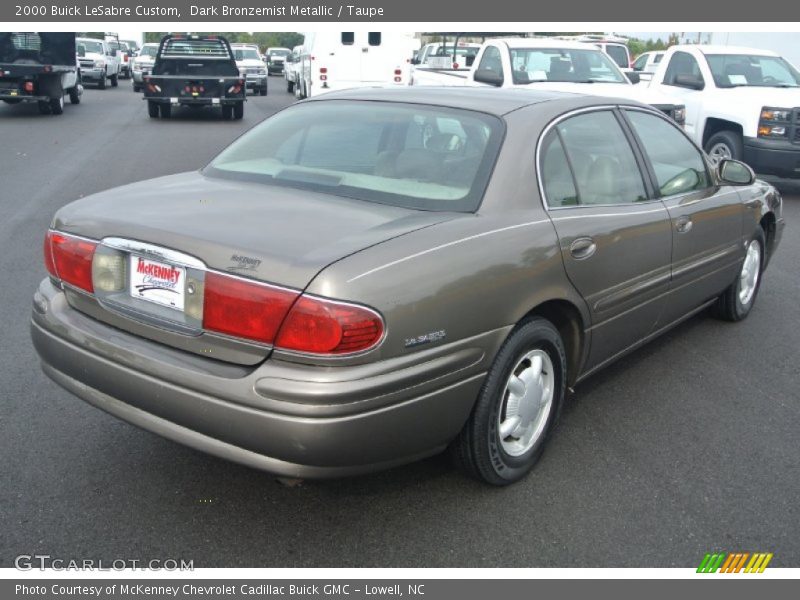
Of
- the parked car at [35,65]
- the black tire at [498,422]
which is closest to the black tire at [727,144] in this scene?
the black tire at [498,422]

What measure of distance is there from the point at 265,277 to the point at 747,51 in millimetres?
11522

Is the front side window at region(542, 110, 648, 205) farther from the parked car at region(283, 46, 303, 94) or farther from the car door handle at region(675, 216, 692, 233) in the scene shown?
the parked car at region(283, 46, 303, 94)

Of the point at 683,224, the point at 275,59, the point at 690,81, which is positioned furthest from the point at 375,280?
the point at 275,59

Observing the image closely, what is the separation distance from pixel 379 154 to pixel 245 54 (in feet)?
92.3

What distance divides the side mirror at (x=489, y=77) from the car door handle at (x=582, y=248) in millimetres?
7486

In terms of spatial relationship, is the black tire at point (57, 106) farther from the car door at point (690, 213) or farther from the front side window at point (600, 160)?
the front side window at point (600, 160)

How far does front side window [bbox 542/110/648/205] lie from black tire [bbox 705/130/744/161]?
741 cm

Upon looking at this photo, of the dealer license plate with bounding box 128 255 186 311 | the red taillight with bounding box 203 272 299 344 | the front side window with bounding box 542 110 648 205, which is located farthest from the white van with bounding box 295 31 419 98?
the red taillight with bounding box 203 272 299 344

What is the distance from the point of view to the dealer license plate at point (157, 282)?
291 centimetres

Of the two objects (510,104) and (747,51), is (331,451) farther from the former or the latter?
(747,51)

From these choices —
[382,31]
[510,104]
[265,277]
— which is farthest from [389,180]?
[382,31]

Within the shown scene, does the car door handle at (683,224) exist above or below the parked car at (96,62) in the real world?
below

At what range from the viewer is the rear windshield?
3457 mm

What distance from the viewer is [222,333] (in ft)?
9.26
